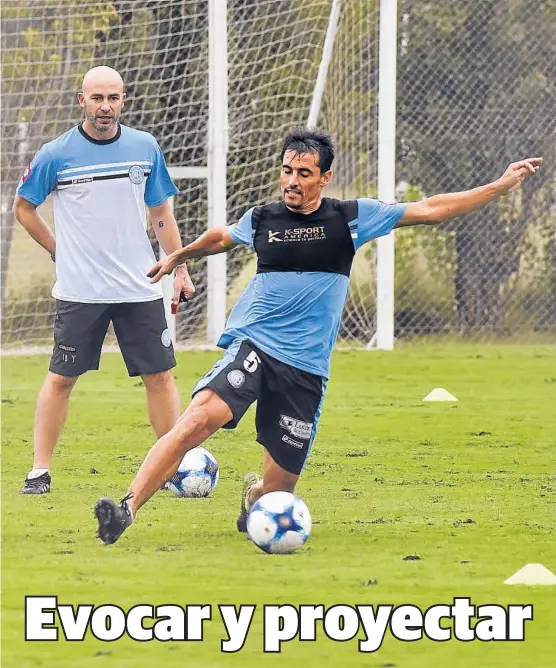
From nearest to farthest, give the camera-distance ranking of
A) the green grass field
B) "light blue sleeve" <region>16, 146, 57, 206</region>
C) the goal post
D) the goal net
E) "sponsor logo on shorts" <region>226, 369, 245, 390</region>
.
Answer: the green grass field
"sponsor logo on shorts" <region>226, 369, 245, 390</region>
"light blue sleeve" <region>16, 146, 57, 206</region>
the goal net
the goal post

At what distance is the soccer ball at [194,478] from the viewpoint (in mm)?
7973

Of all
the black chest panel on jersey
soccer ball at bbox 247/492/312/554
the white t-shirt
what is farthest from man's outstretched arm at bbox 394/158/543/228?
the white t-shirt

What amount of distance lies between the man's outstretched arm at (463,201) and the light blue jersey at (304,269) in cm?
6

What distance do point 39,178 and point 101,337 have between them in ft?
2.84

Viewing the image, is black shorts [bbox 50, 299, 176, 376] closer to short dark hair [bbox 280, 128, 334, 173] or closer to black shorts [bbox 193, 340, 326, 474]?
black shorts [bbox 193, 340, 326, 474]

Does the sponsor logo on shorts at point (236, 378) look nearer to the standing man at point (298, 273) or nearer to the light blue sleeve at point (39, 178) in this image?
the standing man at point (298, 273)

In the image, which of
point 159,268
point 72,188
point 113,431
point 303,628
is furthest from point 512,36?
point 303,628

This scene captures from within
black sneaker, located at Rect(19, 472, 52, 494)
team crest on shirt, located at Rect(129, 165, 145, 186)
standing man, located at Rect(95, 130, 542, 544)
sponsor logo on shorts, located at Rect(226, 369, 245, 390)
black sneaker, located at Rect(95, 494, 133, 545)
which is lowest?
black sneaker, located at Rect(19, 472, 52, 494)

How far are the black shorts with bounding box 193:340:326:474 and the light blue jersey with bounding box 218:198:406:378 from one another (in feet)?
0.17

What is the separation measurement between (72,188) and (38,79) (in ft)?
25.0

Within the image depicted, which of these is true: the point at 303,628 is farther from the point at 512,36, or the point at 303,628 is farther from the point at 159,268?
the point at 512,36

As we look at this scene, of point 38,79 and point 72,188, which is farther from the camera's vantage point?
point 38,79

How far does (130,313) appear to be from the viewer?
8.26 metres

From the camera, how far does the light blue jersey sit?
675 centimetres
